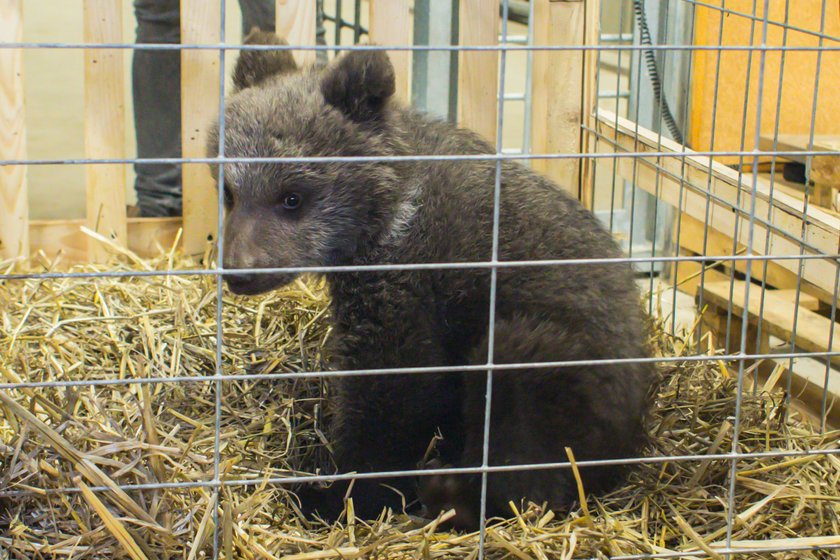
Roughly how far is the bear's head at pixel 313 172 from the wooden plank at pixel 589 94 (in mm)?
1403

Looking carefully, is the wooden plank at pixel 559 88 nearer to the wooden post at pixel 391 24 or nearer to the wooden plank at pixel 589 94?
the wooden plank at pixel 589 94

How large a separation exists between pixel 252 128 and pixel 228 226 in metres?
0.32

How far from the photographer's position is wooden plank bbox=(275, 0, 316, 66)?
439 cm

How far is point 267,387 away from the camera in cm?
346

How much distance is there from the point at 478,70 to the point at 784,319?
1.72 meters

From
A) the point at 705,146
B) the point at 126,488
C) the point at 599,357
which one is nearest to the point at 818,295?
the point at 705,146

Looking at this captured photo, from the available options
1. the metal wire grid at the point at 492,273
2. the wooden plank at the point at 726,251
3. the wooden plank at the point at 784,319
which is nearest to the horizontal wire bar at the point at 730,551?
the metal wire grid at the point at 492,273

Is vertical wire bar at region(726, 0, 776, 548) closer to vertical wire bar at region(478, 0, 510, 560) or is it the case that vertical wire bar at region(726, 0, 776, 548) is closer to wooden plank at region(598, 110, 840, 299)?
vertical wire bar at region(478, 0, 510, 560)

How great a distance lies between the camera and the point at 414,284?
3064 mm

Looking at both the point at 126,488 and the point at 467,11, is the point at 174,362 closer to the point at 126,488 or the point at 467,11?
the point at 126,488

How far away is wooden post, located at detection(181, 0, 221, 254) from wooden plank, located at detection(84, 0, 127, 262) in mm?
298

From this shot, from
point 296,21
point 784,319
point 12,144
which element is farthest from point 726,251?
point 12,144

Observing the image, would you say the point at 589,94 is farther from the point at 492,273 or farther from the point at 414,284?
the point at 492,273

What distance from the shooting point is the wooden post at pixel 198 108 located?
4.34 meters
